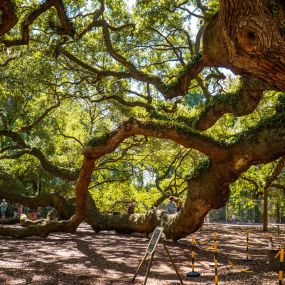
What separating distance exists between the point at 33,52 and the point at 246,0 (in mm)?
12024

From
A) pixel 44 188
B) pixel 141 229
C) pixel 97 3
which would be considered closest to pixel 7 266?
pixel 141 229

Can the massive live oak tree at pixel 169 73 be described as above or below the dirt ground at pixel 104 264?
above

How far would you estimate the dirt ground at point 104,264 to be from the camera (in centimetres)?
756

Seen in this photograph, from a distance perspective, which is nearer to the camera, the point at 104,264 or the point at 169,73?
the point at 104,264

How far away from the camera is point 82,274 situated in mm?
8102

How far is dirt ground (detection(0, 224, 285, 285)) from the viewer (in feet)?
24.8

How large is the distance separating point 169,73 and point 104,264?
366 inches

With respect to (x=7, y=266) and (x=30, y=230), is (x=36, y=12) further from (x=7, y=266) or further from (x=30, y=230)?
(x=30, y=230)

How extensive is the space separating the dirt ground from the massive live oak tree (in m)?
1.53

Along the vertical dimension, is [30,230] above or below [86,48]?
below

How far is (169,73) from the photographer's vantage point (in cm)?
1616

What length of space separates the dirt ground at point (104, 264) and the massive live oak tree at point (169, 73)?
1532 mm

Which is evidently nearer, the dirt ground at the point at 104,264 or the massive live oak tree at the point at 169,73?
the massive live oak tree at the point at 169,73

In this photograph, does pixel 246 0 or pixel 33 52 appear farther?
pixel 33 52
